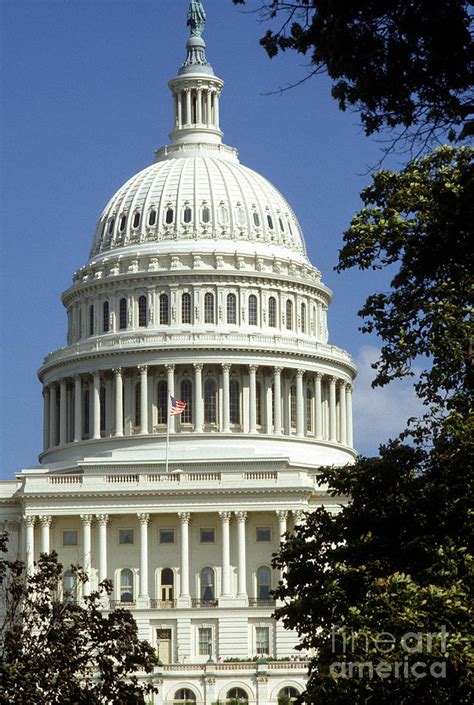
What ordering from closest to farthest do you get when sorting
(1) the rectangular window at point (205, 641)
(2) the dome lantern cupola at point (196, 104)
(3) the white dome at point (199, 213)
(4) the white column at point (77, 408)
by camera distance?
(1) the rectangular window at point (205, 641) → (4) the white column at point (77, 408) → (3) the white dome at point (199, 213) → (2) the dome lantern cupola at point (196, 104)

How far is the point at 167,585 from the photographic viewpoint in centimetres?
14038

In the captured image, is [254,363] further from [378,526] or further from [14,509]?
[378,526]

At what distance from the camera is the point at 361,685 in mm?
54031

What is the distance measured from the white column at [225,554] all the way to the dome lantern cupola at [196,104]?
4937 centimetres

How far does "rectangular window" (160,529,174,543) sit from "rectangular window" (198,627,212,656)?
8253 millimetres

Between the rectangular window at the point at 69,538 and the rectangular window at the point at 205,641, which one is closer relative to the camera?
the rectangular window at the point at 205,641

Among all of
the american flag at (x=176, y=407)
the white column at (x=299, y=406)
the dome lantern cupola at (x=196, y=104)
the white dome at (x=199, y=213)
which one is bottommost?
the american flag at (x=176, y=407)

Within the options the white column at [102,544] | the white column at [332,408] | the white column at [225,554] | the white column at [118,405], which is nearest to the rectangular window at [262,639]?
the white column at [225,554]

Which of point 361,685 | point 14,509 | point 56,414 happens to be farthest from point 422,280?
point 56,414

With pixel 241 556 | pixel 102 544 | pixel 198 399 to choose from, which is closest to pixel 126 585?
pixel 102 544

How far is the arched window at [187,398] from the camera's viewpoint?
525 feet

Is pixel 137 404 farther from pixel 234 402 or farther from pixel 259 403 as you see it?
pixel 259 403

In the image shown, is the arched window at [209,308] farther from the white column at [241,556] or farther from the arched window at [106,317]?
the white column at [241,556]

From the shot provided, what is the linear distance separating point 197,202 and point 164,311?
1144 centimetres
